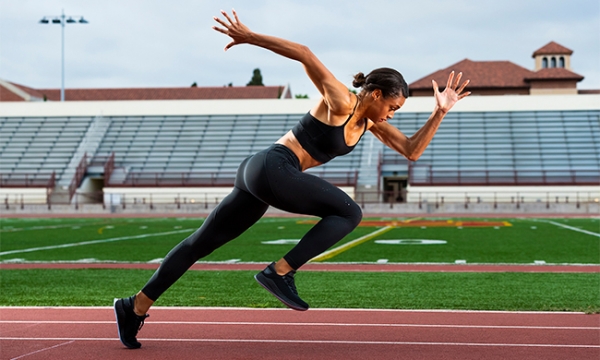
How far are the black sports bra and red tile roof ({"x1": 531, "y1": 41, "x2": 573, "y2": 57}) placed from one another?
8631 cm

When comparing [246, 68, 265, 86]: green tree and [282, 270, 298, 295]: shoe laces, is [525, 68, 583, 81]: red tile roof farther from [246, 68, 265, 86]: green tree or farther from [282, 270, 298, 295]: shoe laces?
[282, 270, 298, 295]: shoe laces

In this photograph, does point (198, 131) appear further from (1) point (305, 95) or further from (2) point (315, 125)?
(1) point (305, 95)

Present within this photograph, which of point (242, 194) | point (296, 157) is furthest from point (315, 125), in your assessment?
point (242, 194)

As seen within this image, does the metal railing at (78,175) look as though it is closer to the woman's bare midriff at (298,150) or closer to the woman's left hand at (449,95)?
the woman's left hand at (449,95)

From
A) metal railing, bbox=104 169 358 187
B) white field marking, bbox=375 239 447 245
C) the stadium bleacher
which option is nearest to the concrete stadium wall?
the stadium bleacher

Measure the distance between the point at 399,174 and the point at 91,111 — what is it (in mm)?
22203

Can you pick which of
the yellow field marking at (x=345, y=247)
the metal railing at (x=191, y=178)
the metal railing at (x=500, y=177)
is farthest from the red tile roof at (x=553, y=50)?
the yellow field marking at (x=345, y=247)

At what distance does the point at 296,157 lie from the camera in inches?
186

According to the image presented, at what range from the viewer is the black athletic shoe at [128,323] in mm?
5262

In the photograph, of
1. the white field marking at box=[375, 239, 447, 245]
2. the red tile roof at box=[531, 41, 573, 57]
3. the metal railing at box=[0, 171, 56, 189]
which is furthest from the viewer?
the red tile roof at box=[531, 41, 573, 57]

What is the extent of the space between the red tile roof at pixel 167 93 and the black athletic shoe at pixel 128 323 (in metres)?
76.2

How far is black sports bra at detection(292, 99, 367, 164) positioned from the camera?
4.58 meters

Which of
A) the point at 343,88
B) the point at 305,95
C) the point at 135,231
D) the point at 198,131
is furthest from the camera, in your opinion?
the point at 305,95

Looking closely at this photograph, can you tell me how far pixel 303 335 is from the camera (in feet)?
19.1
